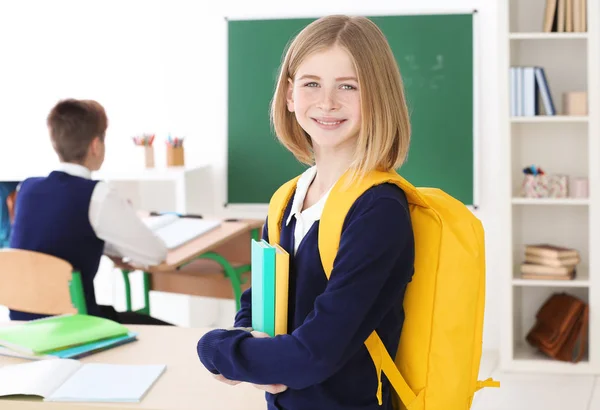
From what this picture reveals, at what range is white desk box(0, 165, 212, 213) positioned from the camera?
13.5ft

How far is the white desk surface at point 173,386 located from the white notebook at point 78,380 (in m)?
0.01

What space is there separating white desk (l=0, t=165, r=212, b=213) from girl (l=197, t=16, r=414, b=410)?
2831 mm

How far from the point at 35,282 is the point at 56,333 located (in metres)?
0.82

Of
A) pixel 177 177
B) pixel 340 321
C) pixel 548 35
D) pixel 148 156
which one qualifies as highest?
pixel 548 35

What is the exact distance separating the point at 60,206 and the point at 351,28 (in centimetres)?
178

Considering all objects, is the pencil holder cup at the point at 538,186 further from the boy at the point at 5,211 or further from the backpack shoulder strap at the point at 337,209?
the backpack shoulder strap at the point at 337,209

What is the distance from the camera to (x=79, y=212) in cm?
276

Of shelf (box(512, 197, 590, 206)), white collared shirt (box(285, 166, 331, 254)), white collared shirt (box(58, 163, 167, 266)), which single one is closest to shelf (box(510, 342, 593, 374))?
shelf (box(512, 197, 590, 206))

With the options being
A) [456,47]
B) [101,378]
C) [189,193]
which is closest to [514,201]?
[456,47]

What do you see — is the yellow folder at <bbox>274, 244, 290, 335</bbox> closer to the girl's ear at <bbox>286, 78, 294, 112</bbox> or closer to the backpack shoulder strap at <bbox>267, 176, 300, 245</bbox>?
the backpack shoulder strap at <bbox>267, 176, 300, 245</bbox>

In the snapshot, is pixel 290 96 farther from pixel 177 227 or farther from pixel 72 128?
pixel 177 227

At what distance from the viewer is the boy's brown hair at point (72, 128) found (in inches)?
112

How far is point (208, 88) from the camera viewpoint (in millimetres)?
4520

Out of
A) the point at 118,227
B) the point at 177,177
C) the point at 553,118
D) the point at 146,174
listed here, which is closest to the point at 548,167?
the point at 553,118
